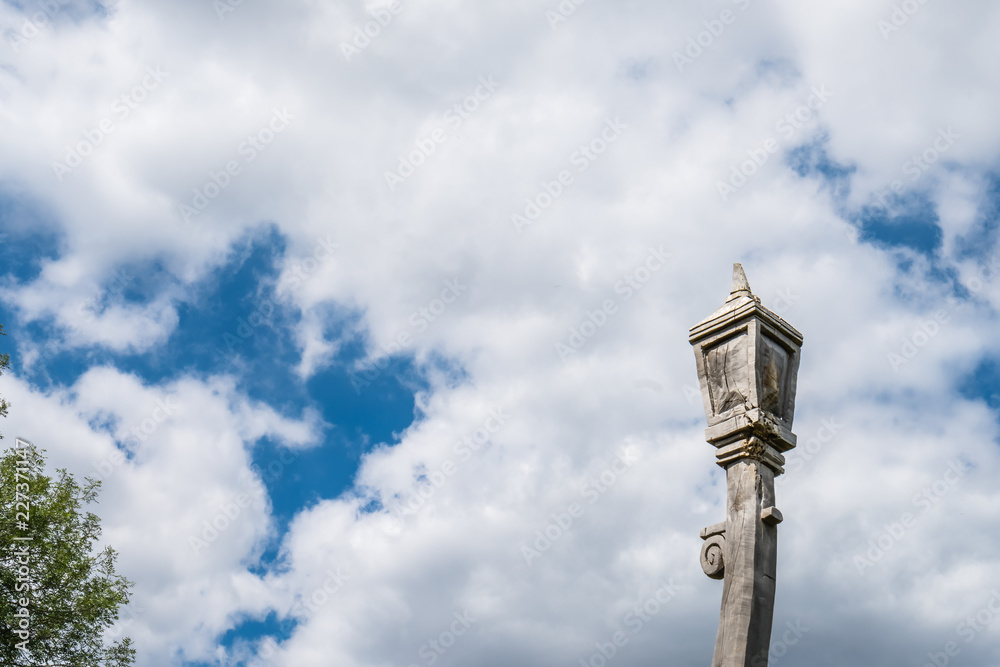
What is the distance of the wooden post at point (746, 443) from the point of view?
514 cm

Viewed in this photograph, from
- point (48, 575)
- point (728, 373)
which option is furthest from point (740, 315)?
point (48, 575)

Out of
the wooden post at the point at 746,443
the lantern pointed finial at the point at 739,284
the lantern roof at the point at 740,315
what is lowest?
the wooden post at the point at 746,443

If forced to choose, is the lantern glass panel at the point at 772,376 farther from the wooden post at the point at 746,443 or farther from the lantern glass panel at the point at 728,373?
the lantern glass panel at the point at 728,373

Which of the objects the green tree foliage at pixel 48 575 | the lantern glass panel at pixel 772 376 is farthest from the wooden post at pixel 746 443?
the green tree foliage at pixel 48 575

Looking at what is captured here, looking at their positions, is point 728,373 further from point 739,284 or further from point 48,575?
point 48,575

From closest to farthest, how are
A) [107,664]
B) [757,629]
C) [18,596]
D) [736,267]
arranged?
1. [757,629]
2. [736,267]
3. [18,596]
4. [107,664]

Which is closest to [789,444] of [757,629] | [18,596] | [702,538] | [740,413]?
[740,413]

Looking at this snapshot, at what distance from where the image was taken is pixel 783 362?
5.93 metres

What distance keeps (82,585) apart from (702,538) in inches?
761

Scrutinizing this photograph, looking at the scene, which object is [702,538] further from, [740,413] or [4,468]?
[4,468]

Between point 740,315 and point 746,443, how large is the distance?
0.89 meters

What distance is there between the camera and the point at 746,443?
550 centimetres

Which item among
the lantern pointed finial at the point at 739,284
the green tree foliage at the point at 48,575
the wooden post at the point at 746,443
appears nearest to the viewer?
the wooden post at the point at 746,443

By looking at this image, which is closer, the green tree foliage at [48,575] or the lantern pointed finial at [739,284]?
the lantern pointed finial at [739,284]
